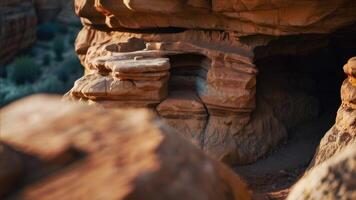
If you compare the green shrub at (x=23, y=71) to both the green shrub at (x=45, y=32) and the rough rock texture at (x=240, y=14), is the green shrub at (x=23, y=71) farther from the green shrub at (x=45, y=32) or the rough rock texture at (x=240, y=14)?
the rough rock texture at (x=240, y=14)

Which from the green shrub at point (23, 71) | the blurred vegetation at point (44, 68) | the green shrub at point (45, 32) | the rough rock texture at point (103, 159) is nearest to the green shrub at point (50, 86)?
the blurred vegetation at point (44, 68)

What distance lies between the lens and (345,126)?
6.16m

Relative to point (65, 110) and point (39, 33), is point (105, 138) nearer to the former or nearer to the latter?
point (65, 110)

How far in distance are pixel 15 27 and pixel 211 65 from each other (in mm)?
11930

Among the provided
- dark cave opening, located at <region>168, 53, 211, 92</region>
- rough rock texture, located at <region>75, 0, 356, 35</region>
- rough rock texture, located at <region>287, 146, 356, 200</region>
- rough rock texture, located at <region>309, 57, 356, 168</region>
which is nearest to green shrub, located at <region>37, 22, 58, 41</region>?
rough rock texture, located at <region>75, 0, 356, 35</region>

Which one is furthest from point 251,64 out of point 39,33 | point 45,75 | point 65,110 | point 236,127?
point 39,33

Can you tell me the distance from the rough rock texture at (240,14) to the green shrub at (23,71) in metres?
10.4

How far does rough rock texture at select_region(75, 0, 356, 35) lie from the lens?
23.5 ft

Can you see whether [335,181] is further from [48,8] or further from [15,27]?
[48,8]

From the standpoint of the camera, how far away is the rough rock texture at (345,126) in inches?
240

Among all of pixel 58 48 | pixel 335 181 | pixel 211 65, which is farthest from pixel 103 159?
pixel 58 48

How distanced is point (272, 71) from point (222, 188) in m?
6.81

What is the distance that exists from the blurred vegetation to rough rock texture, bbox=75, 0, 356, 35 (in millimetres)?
8851

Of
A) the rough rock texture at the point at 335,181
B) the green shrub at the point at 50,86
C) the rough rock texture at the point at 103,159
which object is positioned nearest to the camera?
the rough rock texture at the point at 103,159
